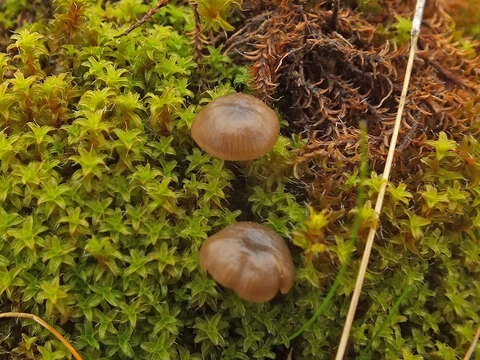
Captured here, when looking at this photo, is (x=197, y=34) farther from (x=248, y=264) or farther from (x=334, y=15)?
(x=248, y=264)

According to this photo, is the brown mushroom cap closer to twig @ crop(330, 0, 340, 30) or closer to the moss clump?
the moss clump

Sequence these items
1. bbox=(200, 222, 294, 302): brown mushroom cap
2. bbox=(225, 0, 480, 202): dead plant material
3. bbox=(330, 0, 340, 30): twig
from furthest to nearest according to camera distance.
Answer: bbox=(330, 0, 340, 30): twig → bbox=(225, 0, 480, 202): dead plant material → bbox=(200, 222, 294, 302): brown mushroom cap

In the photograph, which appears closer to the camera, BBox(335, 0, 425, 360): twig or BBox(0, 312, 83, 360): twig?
BBox(0, 312, 83, 360): twig

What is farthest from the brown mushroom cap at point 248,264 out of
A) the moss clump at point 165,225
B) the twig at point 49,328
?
the twig at point 49,328

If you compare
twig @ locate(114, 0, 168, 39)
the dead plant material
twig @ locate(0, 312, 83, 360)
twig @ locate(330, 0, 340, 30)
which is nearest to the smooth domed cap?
the dead plant material

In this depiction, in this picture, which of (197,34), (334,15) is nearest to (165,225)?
(197,34)

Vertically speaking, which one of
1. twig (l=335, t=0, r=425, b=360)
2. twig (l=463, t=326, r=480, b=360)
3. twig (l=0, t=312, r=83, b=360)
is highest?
twig (l=335, t=0, r=425, b=360)

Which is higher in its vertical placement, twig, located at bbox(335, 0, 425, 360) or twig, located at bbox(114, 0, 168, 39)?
twig, located at bbox(114, 0, 168, 39)
